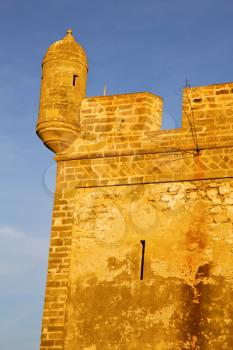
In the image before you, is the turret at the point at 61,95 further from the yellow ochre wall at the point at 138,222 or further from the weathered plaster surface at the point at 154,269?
the weathered plaster surface at the point at 154,269

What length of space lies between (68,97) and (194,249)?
319 cm

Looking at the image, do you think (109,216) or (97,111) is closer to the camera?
(109,216)

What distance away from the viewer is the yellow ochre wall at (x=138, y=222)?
10320mm

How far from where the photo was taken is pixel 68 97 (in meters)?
11.9

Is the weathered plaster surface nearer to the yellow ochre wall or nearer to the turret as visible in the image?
the yellow ochre wall

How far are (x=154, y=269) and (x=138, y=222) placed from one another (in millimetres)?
746

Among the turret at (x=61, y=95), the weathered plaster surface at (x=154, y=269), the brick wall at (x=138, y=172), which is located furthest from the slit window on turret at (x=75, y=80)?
the weathered plaster surface at (x=154, y=269)

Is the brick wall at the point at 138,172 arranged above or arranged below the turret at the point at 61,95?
below

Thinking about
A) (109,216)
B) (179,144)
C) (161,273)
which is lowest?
(161,273)

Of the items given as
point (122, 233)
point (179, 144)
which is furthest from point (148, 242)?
point (179, 144)

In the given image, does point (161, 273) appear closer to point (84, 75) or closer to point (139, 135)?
point (139, 135)

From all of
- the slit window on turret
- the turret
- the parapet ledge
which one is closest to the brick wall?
the parapet ledge

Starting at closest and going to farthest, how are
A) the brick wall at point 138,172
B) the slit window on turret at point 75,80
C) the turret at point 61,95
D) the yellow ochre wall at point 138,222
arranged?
the yellow ochre wall at point 138,222 < the brick wall at point 138,172 < the turret at point 61,95 < the slit window on turret at point 75,80

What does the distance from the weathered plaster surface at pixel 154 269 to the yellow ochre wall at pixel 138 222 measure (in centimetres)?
1
